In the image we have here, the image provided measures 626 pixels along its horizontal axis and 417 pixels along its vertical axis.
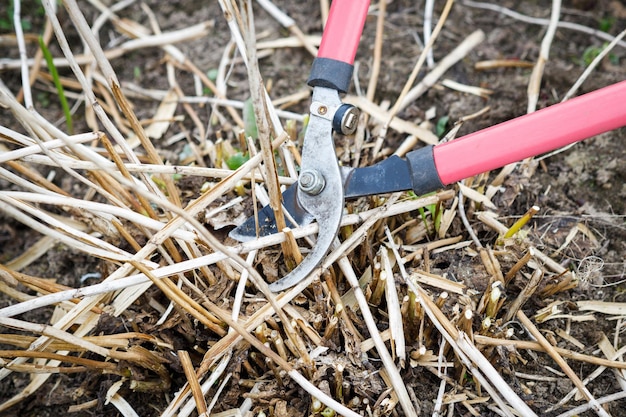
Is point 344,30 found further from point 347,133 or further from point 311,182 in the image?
point 311,182

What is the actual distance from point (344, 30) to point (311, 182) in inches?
17.3

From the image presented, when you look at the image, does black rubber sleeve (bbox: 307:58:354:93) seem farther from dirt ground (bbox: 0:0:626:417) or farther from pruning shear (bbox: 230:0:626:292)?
dirt ground (bbox: 0:0:626:417)

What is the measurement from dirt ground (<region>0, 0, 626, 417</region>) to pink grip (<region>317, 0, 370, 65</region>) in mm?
542

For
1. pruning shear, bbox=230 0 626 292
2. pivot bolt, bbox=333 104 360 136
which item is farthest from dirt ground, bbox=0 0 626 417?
pivot bolt, bbox=333 104 360 136

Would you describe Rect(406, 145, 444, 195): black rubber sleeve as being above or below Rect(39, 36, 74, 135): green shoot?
below

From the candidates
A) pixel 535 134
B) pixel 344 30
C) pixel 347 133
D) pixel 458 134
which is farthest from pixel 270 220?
pixel 458 134

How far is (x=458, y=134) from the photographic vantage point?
1.90 meters

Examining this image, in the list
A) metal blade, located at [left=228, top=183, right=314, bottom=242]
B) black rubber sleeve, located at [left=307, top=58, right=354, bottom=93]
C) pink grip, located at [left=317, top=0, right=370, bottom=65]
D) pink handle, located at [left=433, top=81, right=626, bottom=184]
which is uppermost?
pink grip, located at [left=317, top=0, right=370, bottom=65]

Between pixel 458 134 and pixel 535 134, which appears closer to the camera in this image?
pixel 535 134

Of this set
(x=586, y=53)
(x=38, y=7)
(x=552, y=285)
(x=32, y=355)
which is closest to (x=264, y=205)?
(x=32, y=355)

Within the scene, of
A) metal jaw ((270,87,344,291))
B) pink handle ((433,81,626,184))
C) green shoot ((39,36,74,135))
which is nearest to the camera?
pink handle ((433,81,626,184))

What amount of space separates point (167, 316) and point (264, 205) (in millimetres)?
416

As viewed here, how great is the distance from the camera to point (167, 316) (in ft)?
5.00

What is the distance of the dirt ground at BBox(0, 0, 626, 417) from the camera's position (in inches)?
58.0
